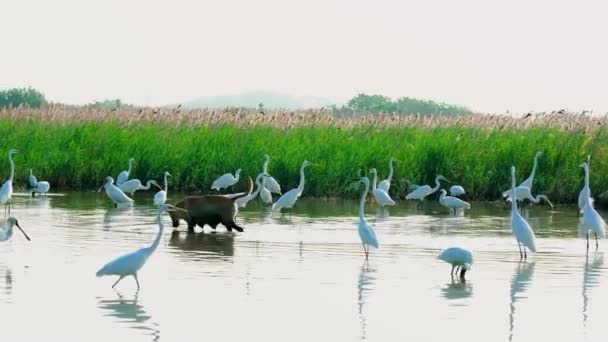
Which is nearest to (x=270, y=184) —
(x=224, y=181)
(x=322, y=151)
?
(x=224, y=181)

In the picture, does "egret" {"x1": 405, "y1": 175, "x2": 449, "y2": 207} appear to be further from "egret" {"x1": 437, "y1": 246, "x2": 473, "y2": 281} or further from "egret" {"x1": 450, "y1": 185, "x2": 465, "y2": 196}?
"egret" {"x1": 437, "y1": 246, "x2": 473, "y2": 281}

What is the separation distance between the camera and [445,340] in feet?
38.8

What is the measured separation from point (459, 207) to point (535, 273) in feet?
30.1

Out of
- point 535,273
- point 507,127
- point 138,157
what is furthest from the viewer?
point 507,127

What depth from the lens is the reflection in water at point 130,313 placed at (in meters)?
12.1

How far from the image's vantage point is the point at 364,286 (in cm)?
1484

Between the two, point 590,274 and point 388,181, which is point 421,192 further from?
point 590,274

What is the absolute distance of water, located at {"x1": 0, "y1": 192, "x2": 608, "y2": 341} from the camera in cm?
1225

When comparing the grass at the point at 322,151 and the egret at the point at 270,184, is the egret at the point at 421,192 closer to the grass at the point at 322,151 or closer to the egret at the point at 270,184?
the grass at the point at 322,151

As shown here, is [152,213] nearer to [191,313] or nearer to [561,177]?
[561,177]

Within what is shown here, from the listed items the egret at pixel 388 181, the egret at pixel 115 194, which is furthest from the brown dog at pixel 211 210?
the egret at pixel 388 181

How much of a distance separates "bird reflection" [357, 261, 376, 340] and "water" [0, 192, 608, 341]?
0.5 inches

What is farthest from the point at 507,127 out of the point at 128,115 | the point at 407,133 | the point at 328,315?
the point at 328,315

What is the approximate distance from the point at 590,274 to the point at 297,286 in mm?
3735
